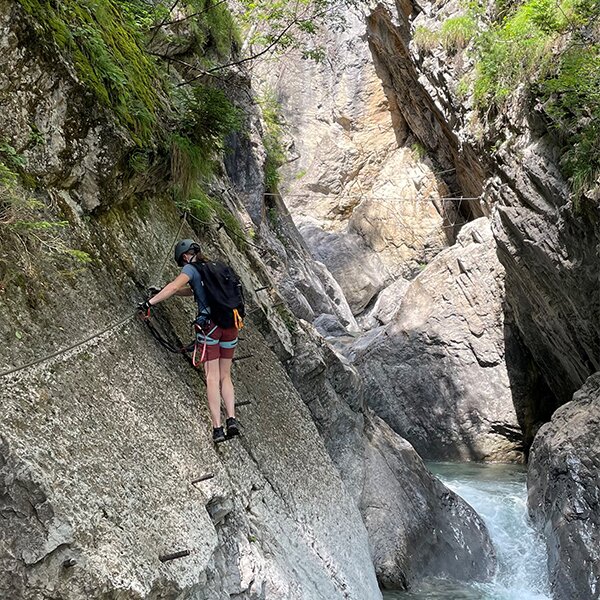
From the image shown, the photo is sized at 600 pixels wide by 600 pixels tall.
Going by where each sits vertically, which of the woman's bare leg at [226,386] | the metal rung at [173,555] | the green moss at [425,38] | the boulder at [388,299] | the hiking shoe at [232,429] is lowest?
the boulder at [388,299]

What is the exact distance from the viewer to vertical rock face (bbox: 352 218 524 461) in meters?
15.3

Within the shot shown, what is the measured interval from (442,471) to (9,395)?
12.4 meters

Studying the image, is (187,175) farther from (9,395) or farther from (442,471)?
(442,471)

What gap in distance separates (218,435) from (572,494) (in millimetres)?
6043

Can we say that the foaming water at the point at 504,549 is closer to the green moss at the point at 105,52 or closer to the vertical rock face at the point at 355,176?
the green moss at the point at 105,52

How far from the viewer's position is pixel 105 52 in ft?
16.1

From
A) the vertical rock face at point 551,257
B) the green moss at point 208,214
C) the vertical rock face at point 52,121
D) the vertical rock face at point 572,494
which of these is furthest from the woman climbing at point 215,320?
the vertical rock face at point 551,257

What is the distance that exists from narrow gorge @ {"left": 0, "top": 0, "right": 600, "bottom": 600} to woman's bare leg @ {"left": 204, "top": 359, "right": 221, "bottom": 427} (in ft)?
0.42

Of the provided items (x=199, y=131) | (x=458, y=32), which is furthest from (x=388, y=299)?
(x=199, y=131)

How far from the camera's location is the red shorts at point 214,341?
5.09 meters

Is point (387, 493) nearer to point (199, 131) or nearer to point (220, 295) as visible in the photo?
point (220, 295)

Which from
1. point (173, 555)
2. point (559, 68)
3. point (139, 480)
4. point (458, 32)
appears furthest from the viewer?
point (458, 32)

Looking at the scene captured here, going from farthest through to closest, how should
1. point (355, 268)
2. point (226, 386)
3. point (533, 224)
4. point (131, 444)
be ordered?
point (355, 268) < point (533, 224) < point (226, 386) < point (131, 444)

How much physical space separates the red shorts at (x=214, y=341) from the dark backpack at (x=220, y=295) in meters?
0.08
